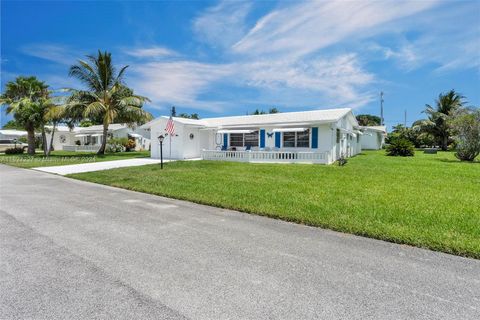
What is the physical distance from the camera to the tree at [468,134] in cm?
1688

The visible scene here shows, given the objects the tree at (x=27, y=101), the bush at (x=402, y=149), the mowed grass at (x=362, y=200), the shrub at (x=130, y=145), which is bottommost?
the mowed grass at (x=362, y=200)

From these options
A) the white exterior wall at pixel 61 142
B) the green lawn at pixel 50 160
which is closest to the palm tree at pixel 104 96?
the green lawn at pixel 50 160

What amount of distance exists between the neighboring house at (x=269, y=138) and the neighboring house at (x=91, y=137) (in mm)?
14405

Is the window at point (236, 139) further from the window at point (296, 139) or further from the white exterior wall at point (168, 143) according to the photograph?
the white exterior wall at point (168, 143)

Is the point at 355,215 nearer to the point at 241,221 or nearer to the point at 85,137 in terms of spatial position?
the point at 241,221

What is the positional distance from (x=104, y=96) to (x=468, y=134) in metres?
27.7

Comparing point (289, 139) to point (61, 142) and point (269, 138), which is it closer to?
point (269, 138)

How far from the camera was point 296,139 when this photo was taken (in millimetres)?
18625

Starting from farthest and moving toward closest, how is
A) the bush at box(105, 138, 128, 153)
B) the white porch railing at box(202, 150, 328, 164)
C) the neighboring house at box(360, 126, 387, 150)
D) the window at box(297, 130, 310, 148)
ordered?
the neighboring house at box(360, 126, 387, 150) → the bush at box(105, 138, 128, 153) → the window at box(297, 130, 310, 148) → the white porch railing at box(202, 150, 328, 164)

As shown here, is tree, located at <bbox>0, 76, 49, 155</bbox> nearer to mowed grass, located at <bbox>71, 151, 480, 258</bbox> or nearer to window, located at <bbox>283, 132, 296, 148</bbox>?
mowed grass, located at <bbox>71, 151, 480, 258</bbox>

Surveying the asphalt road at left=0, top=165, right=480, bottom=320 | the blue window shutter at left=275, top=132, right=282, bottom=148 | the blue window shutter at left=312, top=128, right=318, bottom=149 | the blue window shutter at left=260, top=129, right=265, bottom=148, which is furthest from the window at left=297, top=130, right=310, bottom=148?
the asphalt road at left=0, top=165, right=480, bottom=320

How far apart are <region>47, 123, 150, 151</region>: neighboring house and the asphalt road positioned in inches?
1204

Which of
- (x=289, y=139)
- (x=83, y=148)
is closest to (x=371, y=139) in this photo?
(x=289, y=139)

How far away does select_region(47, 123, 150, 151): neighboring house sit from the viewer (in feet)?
112
